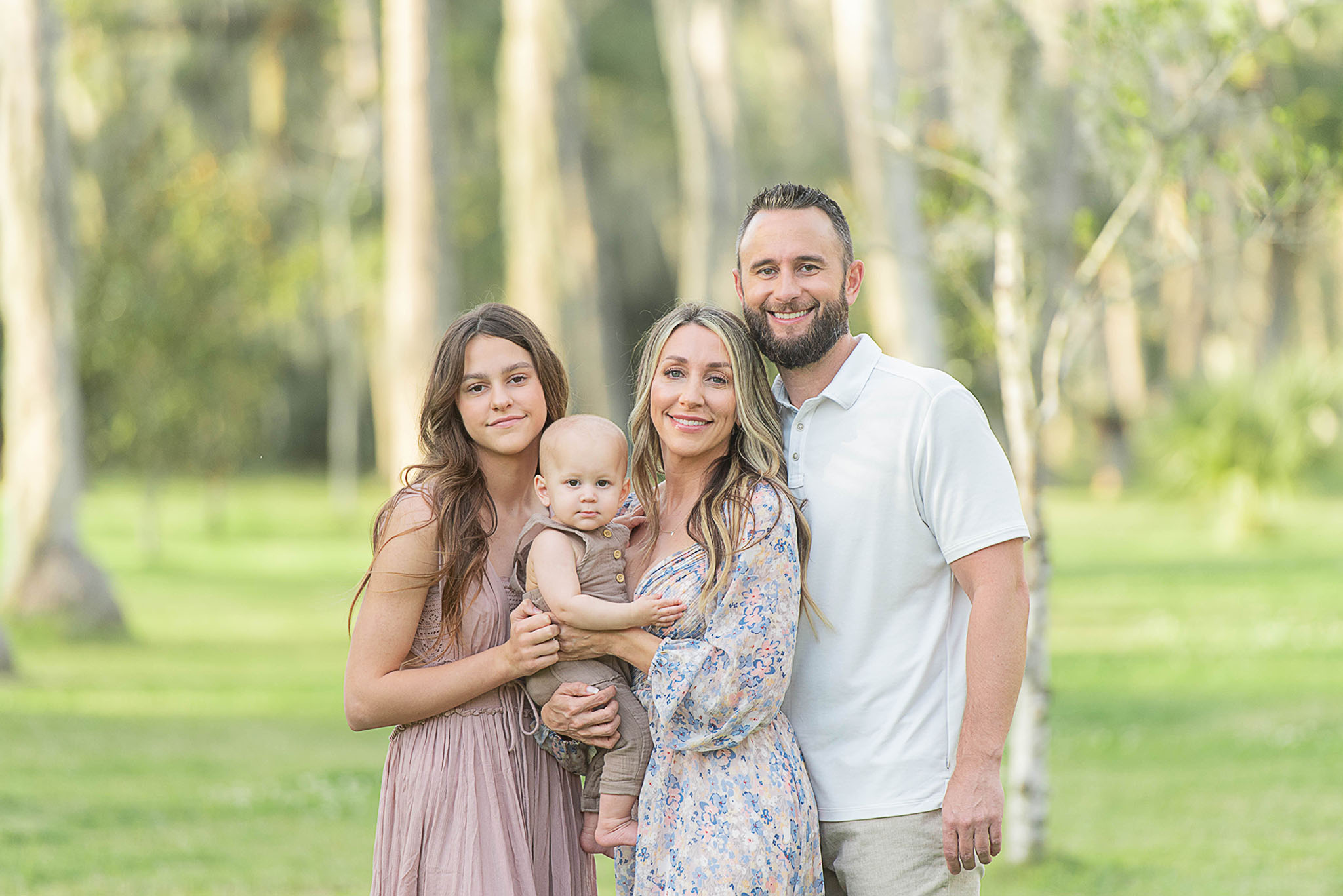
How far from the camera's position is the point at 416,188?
46.0 feet

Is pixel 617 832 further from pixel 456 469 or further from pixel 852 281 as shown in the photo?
pixel 852 281

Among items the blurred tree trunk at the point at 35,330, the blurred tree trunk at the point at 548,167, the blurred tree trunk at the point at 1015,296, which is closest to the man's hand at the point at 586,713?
the blurred tree trunk at the point at 1015,296

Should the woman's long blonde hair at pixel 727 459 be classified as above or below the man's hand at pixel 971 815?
above

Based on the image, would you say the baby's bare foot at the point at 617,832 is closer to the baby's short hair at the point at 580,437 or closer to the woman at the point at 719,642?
the woman at the point at 719,642

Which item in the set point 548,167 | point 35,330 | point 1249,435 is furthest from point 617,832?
point 1249,435

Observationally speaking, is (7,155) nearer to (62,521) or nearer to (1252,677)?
(62,521)

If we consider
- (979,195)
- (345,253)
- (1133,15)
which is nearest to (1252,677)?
(979,195)

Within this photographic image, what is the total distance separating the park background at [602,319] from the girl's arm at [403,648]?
84 centimetres

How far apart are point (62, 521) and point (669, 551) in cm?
1107

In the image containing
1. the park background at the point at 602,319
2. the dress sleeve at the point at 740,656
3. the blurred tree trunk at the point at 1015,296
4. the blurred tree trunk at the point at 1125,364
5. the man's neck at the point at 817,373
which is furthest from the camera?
the blurred tree trunk at the point at 1125,364

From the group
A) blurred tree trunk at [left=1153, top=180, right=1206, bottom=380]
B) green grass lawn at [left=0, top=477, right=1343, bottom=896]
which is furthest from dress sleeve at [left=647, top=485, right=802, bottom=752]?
blurred tree trunk at [left=1153, top=180, right=1206, bottom=380]

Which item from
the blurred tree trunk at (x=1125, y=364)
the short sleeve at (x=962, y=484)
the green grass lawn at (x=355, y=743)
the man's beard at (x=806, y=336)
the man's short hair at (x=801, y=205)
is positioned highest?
the blurred tree trunk at (x=1125, y=364)

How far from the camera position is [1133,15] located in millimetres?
6473

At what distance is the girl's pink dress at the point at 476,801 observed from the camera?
10.6 ft
